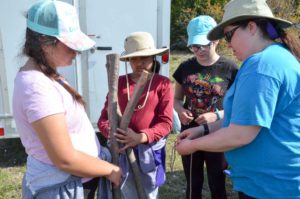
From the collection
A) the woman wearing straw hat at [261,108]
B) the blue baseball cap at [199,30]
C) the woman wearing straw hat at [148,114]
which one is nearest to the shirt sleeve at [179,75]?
the blue baseball cap at [199,30]

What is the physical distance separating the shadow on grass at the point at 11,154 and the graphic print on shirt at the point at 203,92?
2896 mm

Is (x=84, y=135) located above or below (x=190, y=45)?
below

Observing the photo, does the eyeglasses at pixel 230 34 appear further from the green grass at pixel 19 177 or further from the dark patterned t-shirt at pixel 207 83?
the green grass at pixel 19 177

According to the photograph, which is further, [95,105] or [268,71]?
[95,105]

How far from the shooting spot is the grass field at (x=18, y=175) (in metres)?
3.94

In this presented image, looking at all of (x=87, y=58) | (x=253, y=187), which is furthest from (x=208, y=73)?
(x=87, y=58)

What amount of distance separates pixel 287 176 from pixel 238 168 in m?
0.24

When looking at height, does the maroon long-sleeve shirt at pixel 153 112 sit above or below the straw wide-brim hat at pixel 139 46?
below

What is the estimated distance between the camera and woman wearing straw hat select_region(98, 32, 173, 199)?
2.51 m

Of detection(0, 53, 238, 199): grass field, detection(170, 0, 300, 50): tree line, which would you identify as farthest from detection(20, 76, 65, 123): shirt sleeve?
detection(170, 0, 300, 50): tree line

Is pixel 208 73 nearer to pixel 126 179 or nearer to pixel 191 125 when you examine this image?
pixel 191 125

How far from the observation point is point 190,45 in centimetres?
286

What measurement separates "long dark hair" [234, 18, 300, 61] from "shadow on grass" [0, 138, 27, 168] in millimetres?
3973

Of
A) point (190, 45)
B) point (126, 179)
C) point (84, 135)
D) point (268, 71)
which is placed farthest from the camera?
point (190, 45)
